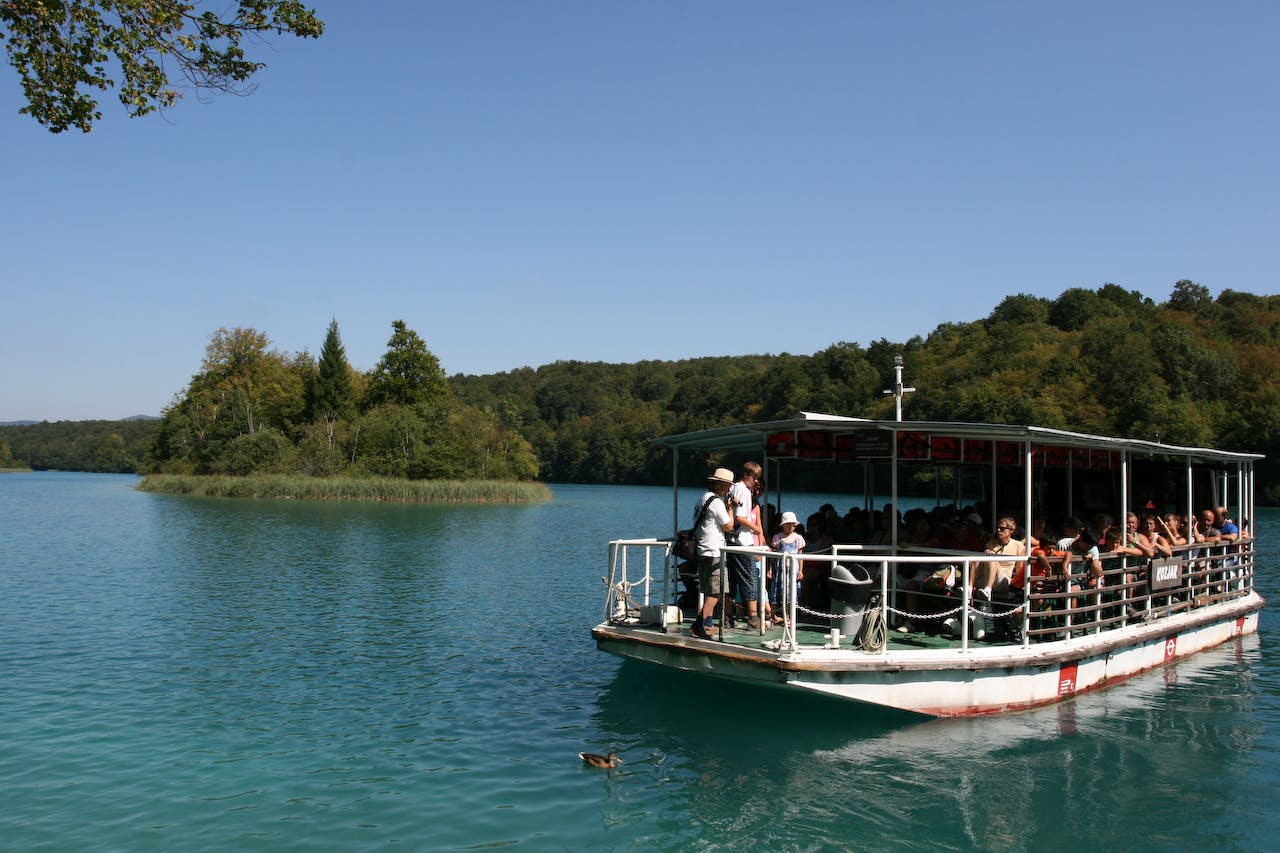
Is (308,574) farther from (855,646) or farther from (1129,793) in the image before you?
(1129,793)

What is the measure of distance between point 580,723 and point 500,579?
1410cm

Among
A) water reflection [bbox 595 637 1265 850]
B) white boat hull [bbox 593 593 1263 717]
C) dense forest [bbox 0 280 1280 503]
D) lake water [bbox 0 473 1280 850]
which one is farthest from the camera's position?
dense forest [bbox 0 280 1280 503]

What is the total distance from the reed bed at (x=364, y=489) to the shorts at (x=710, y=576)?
167 feet

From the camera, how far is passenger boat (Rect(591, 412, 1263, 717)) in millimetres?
9562

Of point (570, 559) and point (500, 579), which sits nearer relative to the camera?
point (500, 579)

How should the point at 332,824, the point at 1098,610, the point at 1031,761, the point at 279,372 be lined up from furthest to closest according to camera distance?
the point at 279,372 < the point at 1098,610 < the point at 1031,761 < the point at 332,824

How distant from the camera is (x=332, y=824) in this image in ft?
25.7

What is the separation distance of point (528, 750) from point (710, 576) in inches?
100

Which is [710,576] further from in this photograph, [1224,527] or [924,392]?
[924,392]

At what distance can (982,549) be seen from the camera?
12.2m

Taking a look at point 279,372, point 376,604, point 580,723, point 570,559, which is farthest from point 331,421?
point 580,723

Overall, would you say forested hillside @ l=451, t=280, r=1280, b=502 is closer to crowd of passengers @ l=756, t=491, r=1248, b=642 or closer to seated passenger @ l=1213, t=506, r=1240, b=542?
seated passenger @ l=1213, t=506, r=1240, b=542

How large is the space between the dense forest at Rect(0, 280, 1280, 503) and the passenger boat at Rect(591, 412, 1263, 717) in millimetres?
45790

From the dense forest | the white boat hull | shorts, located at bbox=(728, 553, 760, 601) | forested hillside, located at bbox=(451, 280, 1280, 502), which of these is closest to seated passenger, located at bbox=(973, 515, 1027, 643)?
the white boat hull
